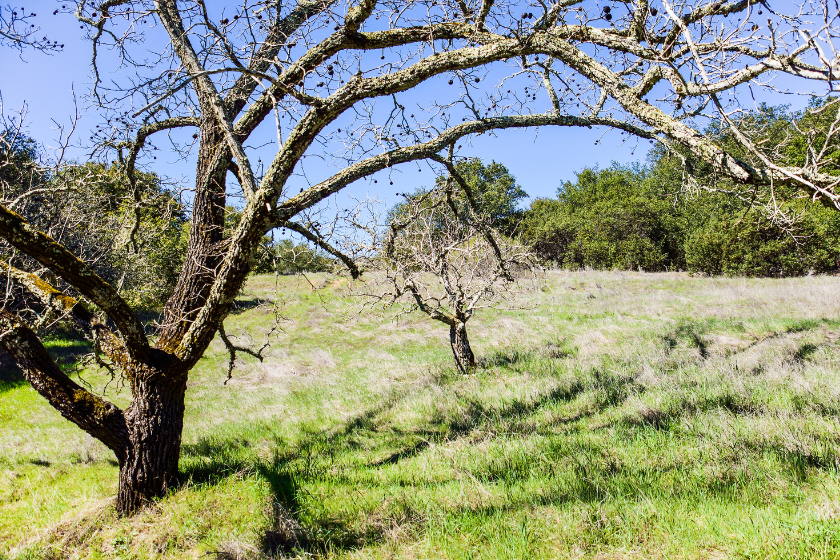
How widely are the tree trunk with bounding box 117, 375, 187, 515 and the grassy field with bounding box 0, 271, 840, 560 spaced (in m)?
0.23

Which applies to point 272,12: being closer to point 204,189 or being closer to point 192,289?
point 204,189

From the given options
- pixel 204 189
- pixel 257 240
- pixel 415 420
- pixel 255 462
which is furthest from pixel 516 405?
pixel 204 189

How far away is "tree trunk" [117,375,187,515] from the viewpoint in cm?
405

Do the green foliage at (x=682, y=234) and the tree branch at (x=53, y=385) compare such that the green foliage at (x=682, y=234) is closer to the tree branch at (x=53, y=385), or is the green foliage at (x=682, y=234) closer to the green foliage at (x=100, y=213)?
the green foliage at (x=100, y=213)

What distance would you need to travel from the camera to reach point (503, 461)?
423 centimetres

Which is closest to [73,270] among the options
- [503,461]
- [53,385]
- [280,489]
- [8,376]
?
[53,385]

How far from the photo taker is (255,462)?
5203 mm

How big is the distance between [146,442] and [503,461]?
11.7 ft

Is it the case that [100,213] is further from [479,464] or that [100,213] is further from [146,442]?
[479,464]

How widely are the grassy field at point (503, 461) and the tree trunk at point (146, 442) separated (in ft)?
0.74

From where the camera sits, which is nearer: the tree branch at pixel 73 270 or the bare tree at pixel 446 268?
the tree branch at pixel 73 270

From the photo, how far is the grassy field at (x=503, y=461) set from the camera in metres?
2.82

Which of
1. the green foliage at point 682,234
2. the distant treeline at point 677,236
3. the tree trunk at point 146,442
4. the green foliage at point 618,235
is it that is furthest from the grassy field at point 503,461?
the green foliage at point 618,235

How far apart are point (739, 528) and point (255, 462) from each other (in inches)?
193
